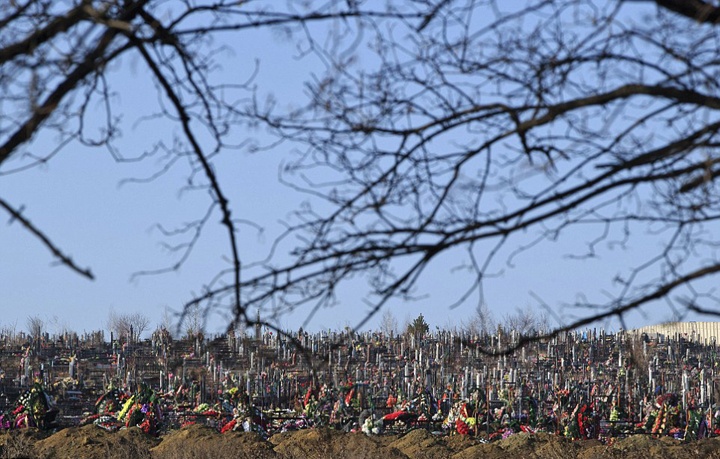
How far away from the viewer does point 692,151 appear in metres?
4.33

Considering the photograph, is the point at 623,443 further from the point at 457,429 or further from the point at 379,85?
the point at 379,85

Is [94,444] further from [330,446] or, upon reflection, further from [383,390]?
[383,390]

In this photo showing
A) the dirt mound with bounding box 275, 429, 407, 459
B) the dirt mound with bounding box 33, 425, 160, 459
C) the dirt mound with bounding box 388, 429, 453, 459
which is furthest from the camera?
the dirt mound with bounding box 388, 429, 453, 459

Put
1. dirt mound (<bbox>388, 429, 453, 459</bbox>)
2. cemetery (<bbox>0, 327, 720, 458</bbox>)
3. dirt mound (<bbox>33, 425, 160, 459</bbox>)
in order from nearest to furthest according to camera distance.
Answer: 1. dirt mound (<bbox>33, 425, 160, 459</bbox>)
2. dirt mound (<bbox>388, 429, 453, 459</bbox>)
3. cemetery (<bbox>0, 327, 720, 458</bbox>)

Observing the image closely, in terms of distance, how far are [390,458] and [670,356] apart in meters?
21.0

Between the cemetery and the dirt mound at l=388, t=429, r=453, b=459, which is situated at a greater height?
the cemetery

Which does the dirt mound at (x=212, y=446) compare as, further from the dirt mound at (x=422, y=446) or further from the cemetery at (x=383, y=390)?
the dirt mound at (x=422, y=446)

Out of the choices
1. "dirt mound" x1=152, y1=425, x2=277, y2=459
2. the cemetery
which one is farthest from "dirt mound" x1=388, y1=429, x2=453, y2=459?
"dirt mound" x1=152, y1=425, x2=277, y2=459

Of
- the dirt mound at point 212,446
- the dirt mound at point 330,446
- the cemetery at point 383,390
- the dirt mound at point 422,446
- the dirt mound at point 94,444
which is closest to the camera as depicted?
the dirt mound at point 330,446

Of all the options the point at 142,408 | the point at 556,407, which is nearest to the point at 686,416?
the point at 556,407

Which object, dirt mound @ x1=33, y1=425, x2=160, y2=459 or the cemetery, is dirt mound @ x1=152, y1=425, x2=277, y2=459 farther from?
the cemetery

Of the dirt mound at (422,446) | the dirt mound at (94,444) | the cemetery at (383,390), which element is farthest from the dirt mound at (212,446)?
the dirt mound at (422,446)

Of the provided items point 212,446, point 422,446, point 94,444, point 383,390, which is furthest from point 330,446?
point 383,390

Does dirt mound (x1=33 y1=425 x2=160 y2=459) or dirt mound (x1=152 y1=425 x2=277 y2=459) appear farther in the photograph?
dirt mound (x1=33 y1=425 x2=160 y2=459)
